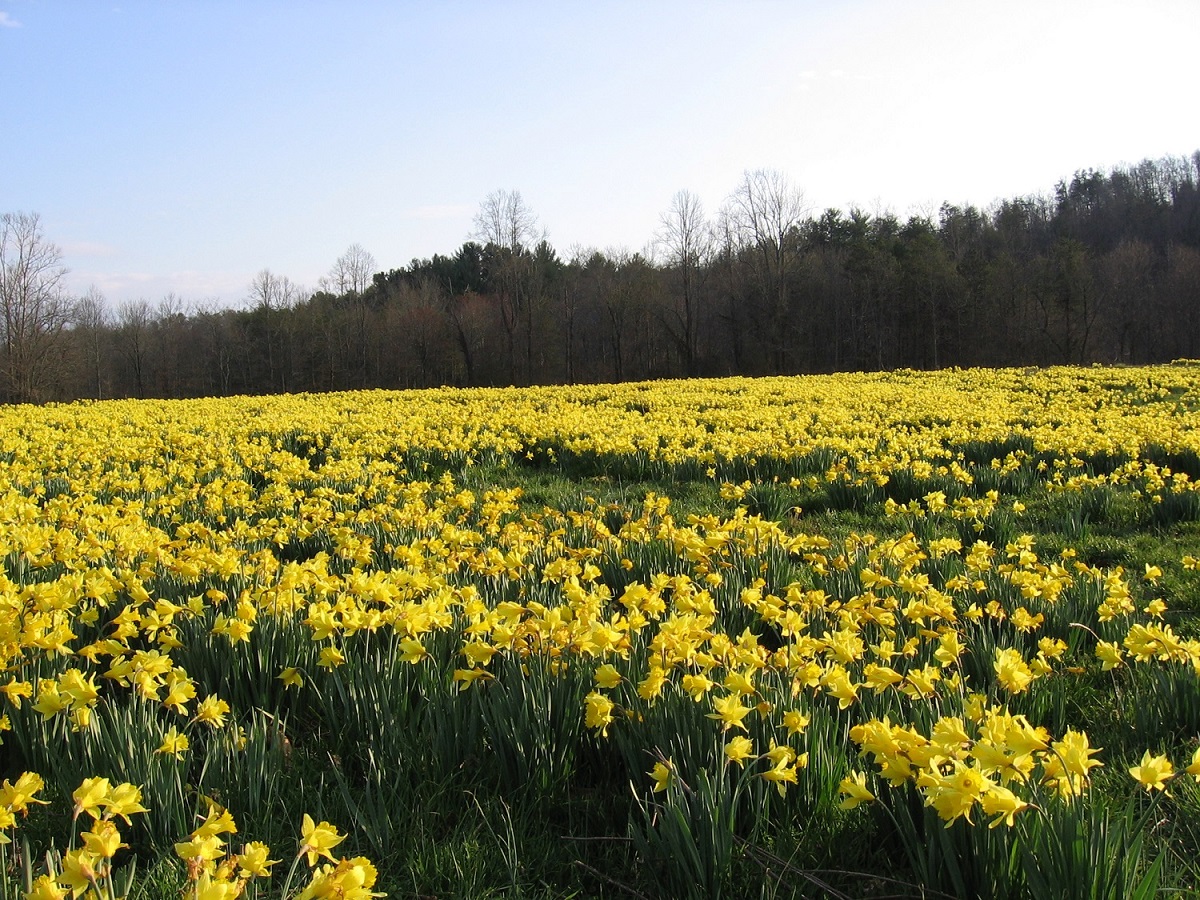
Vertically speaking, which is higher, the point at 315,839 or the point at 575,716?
the point at 315,839

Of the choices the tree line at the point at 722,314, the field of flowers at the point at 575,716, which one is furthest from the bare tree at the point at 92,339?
the field of flowers at the point at 575,716

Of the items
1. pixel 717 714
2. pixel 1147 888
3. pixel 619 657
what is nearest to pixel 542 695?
pixel 619 657

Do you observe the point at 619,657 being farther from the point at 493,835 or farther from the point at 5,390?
the point at 5,390

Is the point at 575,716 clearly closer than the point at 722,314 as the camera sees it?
Yes

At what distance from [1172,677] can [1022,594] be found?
38.2 inches

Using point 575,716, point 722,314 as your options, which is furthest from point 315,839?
point 722,314

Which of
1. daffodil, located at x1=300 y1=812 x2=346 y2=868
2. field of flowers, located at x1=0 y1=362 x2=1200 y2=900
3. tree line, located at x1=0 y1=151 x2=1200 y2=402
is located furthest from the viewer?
tree line, located at x1=0 y1=151 x2=1200 y2=402

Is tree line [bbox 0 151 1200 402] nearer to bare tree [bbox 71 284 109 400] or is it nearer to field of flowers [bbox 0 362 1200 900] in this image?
bare tree [bbox 71 284 109 400]

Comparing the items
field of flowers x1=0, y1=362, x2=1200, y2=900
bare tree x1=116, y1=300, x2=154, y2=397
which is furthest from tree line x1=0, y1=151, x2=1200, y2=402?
field of flowers x1=0, y1=362, x2=1200, y2=900

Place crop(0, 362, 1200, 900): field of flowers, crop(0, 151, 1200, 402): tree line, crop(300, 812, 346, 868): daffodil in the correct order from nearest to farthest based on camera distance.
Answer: crop(300, 812, 346, 868): daffodil < crop(0, 362, 1200, 900): field of flowers < crop(0, 151, 1200, 402): tree line

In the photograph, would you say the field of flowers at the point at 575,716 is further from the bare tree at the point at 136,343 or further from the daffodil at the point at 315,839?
the bare tree at the point at 136,343

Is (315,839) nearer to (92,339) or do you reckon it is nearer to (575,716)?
(575,716)

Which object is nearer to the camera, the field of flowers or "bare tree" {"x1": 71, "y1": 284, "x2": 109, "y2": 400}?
the field of flowers

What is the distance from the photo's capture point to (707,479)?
921cm
